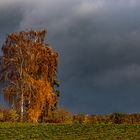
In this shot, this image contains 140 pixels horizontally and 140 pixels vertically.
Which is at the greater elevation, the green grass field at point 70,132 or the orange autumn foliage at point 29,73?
the orange autumn foliage at point 29,73

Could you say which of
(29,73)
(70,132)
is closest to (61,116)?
(29,73)

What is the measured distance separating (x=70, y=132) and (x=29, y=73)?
31831 millimetres

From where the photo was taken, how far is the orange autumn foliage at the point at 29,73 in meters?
79.4

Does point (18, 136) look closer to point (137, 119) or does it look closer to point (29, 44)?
point (137, 119)

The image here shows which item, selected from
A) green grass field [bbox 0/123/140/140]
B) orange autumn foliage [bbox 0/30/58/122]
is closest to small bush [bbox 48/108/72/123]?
orange autumn foliage [bbox 0/30/58/122]

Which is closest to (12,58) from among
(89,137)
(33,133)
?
(33,133)

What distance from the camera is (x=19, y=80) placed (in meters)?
80.0

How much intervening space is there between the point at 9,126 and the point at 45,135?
9.98 meters

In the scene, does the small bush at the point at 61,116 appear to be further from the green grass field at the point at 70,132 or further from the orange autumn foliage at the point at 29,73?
the green grass field at the point at 70,132

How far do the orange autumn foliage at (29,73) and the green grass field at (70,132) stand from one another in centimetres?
2206

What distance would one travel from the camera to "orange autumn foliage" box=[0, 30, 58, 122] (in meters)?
79.4

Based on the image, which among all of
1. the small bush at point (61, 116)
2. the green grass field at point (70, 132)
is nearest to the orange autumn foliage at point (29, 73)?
the small bush at point (61, 116)

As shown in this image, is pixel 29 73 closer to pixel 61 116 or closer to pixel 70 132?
pixel 61 116

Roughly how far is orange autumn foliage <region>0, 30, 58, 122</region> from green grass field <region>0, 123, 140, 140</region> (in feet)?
72.4
